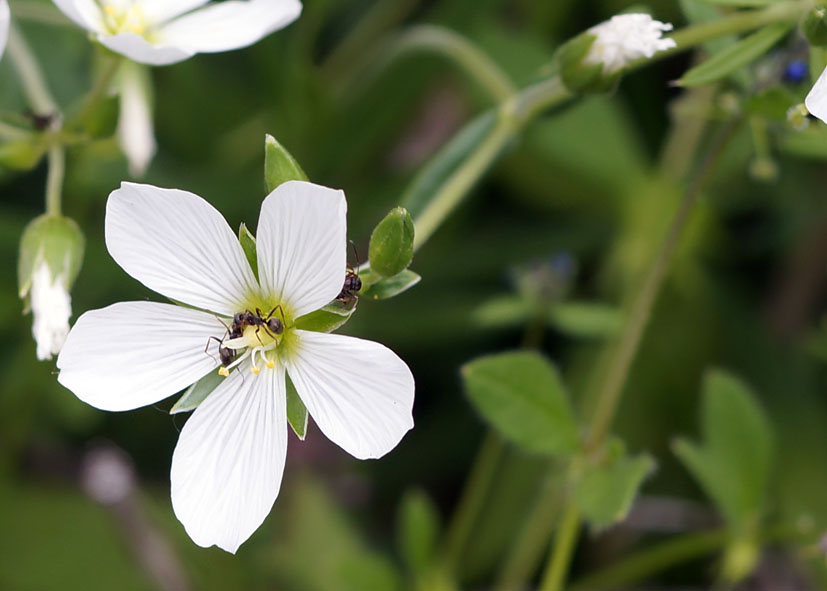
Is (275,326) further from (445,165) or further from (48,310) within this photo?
(445,165)

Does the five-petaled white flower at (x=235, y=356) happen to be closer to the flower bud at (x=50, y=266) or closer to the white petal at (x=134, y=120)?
the flower bud at (x=50, y=266)

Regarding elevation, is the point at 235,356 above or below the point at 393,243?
below

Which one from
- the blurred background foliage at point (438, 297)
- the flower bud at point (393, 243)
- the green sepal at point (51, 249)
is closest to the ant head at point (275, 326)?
the flower bud at point (393, 243)

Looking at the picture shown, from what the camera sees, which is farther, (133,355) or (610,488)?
(610,488)

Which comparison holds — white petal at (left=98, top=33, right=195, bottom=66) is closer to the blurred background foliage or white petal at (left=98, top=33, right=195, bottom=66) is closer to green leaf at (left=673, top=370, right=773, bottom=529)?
the blurred background foliage

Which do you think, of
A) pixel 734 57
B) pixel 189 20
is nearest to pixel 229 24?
pixel 189 20

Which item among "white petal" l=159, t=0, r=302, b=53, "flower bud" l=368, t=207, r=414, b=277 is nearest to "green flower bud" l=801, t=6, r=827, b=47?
"flower bud" l=368, t=207, r=414, b=277
